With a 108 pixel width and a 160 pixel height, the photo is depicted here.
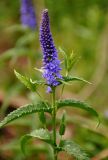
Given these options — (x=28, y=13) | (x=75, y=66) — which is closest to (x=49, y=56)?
(x=28, y=13)

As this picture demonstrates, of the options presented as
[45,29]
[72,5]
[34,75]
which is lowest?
[45,29]

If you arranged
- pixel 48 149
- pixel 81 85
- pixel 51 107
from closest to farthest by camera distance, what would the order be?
pixel 51 107, pixel 48 149, pixel 81 85

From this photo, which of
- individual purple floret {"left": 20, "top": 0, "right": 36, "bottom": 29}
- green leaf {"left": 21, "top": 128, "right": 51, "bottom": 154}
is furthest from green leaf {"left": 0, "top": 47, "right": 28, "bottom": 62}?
green leaf {"left": 21, "top": 128, "right": 51, "bottom": 154}

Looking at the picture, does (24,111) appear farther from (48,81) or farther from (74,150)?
(74,150)

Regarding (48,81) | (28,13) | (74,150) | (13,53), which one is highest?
(28,13)

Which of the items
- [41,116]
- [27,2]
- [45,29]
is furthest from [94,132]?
[45,29]

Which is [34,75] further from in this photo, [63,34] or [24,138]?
[63,34]
